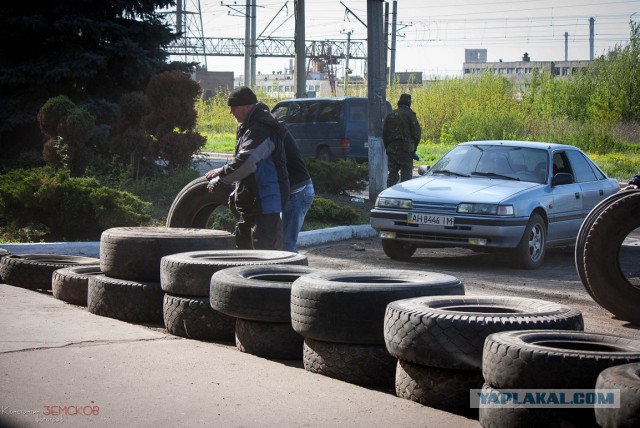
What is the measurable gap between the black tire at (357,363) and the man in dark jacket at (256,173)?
2.92 m

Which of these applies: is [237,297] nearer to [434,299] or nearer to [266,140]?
[434,299]

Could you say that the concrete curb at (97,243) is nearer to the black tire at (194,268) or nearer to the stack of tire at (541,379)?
the black tire at (194,268)

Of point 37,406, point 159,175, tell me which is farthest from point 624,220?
point 159,175

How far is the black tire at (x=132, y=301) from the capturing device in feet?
24.8

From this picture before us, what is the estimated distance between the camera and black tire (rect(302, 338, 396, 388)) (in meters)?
5.60

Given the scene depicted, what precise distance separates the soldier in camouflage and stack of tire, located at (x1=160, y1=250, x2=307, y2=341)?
405 inches

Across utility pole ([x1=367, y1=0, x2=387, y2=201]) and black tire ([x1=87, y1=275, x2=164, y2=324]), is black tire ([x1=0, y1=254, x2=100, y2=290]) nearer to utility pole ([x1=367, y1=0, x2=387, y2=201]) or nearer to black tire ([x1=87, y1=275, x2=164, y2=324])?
black tire ([x1=87, y1=275, x2=164, y2=324])

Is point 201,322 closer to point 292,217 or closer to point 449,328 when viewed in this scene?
point 449,328

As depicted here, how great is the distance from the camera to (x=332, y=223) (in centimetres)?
1487

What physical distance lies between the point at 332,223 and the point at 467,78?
35386 millimetres

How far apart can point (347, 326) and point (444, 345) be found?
0.83 m

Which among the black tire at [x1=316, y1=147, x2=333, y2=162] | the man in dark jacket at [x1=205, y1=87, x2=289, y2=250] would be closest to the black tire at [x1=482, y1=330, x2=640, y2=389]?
the man in dark jacket at [x1=205, y1=87, x2=289, y2=250]

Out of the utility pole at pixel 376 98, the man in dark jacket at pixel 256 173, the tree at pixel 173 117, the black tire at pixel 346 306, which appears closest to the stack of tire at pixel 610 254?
the black tire at pixel 346 306

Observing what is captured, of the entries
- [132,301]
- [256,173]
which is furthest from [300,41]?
[132,301]
